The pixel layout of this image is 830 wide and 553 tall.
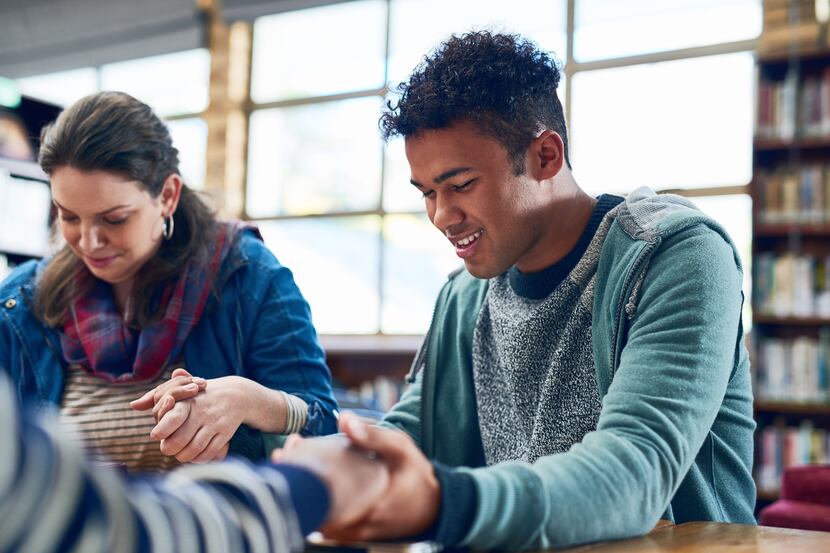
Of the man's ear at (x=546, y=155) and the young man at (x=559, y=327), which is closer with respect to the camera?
the young man at (x=559, y=327)

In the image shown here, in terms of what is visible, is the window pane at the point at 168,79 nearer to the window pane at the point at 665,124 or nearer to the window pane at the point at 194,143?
the window pane at the point at 194,143

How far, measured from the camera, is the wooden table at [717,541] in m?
0.79

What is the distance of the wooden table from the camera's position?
31.2 inches

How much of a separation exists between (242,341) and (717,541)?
0.99 m

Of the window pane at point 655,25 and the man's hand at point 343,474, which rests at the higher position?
the window pane at point 655,25

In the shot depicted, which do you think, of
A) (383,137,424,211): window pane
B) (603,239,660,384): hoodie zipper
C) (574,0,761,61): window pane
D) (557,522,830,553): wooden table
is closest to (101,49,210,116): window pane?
(383,137,424,211): window pane

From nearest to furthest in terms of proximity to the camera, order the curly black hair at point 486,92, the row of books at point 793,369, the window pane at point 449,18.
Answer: the curly black hair at point 486,92 → the row of books at point 793,369 → the window pane at point 449,18

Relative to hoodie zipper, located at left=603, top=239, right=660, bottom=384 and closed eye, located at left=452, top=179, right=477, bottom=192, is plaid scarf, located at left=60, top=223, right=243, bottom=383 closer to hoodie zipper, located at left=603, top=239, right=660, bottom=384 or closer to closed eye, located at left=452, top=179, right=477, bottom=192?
closed eye, located at left=452, top=179, right=477, bottom=192

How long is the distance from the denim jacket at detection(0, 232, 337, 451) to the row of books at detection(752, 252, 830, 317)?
8.38 ft

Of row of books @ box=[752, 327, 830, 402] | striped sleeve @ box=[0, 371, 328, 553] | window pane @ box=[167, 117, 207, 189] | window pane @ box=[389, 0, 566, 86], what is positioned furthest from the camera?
window pane @ box=[167, 117, 207, 189]

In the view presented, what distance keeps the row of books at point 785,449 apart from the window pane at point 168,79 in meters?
4.23

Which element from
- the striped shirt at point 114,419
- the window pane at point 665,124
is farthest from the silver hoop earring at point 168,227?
the window pane at point 665,124

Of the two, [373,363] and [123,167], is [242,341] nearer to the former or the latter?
[123,167]

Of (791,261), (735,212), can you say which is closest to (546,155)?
(791,261)
